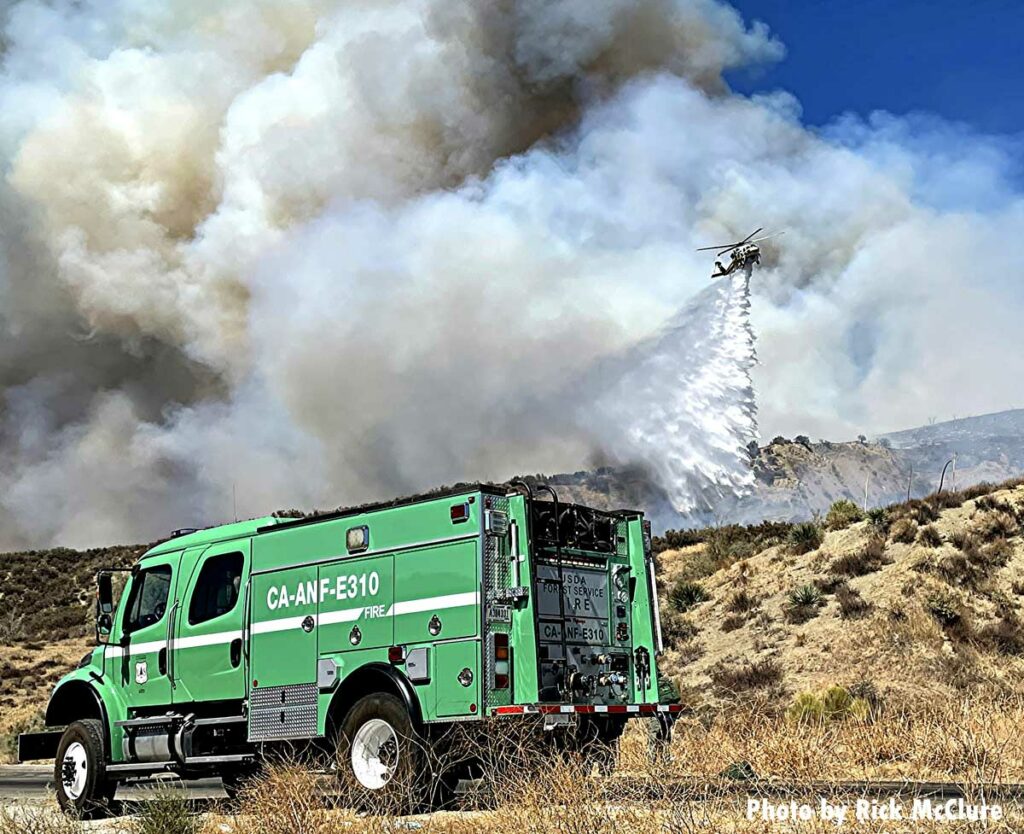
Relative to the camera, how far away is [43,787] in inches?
746

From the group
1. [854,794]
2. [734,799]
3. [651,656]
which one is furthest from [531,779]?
[651,656]

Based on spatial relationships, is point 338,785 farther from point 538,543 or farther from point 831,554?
point 831,554

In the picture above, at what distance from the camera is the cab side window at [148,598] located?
14617 millimetres

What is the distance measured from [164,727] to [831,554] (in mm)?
25801

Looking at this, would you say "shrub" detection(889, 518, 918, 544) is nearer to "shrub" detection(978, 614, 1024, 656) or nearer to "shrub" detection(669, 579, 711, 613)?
"shrub" detection(669, 579, 711, 613)

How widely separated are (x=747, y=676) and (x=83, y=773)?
1758cm

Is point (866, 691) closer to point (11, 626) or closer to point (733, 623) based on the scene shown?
point (733, 623)

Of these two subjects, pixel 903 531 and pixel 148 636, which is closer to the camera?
pixel 148 636

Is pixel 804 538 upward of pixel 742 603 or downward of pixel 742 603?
upward

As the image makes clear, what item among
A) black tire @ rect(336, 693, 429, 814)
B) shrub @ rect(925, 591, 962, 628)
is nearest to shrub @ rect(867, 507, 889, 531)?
shrub @ rect(925, 591, 962, 628)

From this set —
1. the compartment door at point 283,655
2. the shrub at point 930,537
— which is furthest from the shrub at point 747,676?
the compartment door at point 283,655

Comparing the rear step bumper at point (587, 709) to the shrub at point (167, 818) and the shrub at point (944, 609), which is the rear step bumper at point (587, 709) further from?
the shrub at point (944, 609)

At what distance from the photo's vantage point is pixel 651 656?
13258 mm

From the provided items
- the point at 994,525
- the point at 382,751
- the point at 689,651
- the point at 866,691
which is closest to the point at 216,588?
the point at 382,751
